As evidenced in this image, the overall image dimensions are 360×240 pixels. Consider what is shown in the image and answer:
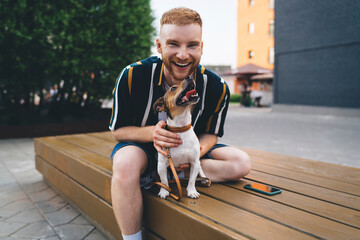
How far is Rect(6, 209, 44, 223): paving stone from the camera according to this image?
2.52 m

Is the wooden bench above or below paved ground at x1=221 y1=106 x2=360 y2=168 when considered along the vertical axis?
above

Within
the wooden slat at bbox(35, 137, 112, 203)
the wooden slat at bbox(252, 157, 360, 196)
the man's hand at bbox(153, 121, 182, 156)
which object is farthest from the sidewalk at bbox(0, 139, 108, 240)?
the wooden slat at bbox(252, 157, 360, 196)

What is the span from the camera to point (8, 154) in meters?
5.02

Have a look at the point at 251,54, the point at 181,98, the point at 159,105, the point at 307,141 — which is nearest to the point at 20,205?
the point at 159,105

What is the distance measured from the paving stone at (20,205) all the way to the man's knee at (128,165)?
1752mm

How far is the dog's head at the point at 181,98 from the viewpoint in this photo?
1.34 m

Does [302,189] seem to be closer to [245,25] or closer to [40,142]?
[40,142]

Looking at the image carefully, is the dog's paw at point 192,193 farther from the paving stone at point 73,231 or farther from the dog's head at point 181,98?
the paving stone at point 73,231

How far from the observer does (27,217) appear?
102 inches

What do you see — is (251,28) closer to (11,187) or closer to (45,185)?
(45,185)

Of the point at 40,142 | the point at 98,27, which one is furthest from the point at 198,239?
the point at 98,27

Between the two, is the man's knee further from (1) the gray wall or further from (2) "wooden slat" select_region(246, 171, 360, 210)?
(1) the gray wall

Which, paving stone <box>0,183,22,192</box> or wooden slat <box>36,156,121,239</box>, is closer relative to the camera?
wooden slat <box>36,156,121,239</box>

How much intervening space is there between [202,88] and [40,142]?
250 cm
